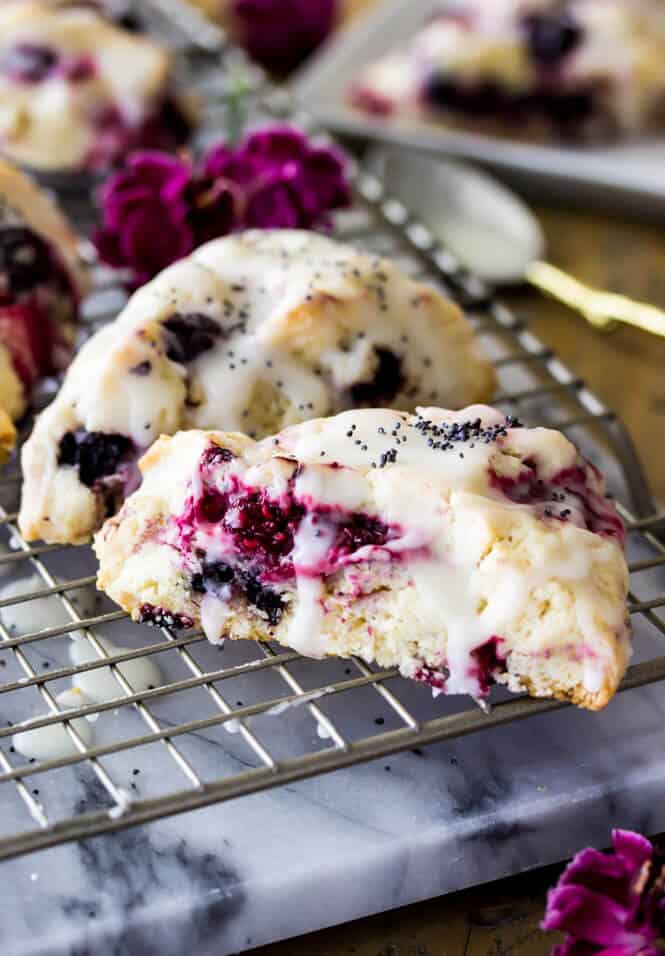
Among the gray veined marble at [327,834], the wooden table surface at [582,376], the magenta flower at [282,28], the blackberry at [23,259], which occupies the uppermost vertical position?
the blackberry at [23,259]

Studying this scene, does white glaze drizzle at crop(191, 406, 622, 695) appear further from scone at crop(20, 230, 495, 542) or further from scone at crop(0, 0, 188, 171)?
scone at crop(0, 0, 188, 171)

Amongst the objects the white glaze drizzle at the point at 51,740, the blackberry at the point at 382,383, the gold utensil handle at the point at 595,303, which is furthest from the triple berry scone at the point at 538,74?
the white glaze drizzle at the point at 51,740

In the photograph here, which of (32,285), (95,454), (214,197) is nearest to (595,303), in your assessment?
(214,197)

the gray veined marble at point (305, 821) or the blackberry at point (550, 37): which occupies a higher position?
the blackberry at point (550, 37)

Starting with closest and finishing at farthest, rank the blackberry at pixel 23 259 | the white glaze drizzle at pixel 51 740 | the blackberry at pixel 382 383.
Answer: the white glaze drizzle at pixel 51 740
the blackberry at pixel 382 383
the blackberry at pixel 23 259

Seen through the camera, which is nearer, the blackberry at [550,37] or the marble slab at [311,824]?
the marble slab at [311,824]

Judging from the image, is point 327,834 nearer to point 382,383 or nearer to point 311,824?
point 311,824

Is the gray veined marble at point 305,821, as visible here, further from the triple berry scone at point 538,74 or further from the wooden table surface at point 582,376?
the triple berry scone at point 538,74
